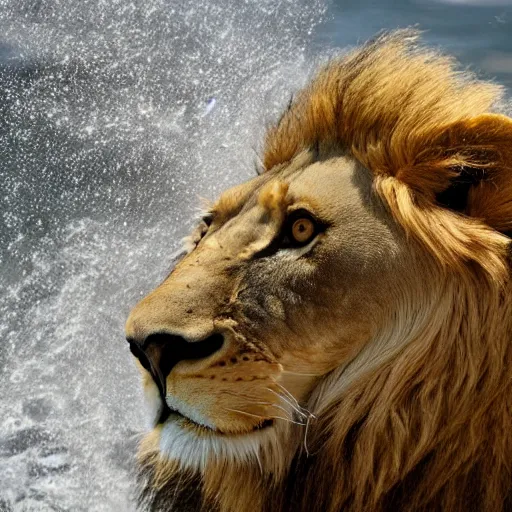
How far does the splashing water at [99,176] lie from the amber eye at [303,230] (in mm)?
1972

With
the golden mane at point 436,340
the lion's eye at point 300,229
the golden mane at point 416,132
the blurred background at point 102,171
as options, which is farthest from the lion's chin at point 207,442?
the blurred background at point 102,171

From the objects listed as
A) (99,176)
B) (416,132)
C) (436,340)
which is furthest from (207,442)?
(99,176)

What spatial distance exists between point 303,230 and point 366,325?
0.25 meters

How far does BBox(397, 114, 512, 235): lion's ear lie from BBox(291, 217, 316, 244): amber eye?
0.79 ft

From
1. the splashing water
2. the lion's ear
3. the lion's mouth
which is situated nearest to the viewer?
the lion's ear

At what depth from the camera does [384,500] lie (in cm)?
210

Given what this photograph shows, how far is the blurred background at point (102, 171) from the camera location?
4.07 meters

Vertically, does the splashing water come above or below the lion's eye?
above

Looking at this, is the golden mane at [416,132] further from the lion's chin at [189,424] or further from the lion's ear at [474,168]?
the lion's chin at [189,424]

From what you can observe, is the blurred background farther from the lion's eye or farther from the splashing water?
the lion's eye

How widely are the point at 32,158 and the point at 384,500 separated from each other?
3877mm

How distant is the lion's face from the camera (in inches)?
78.0

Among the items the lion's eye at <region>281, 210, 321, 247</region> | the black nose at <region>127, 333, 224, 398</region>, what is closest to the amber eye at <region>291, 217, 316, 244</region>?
the lion's eye at <region>281, 210, 321, 247</region>

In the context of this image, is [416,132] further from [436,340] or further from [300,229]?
[436,340]
